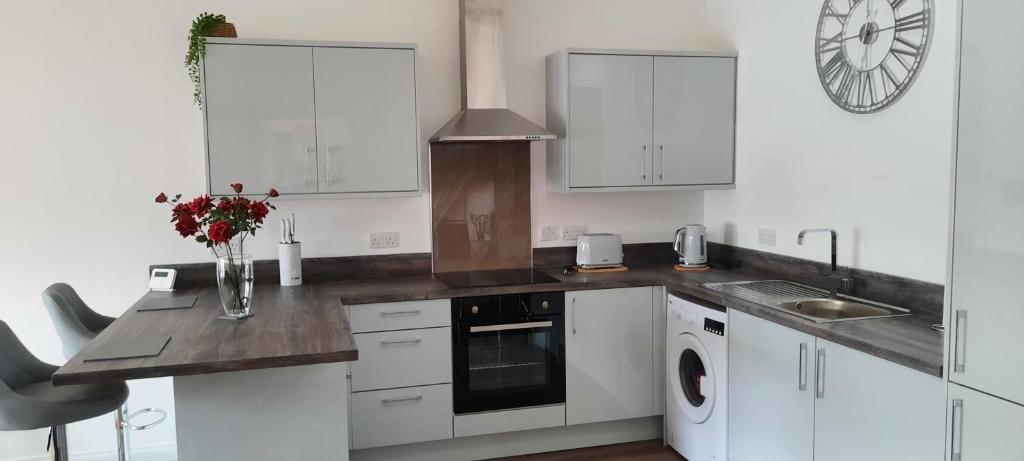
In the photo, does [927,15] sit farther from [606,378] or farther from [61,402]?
[61,402]

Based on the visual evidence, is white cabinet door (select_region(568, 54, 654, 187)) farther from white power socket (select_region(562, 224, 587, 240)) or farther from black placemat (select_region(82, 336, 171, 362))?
black placemat (select_region(82, 336, 171, 362))

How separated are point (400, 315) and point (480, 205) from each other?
894 mm

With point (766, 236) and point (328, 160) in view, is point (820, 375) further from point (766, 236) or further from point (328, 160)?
point (328, 160)

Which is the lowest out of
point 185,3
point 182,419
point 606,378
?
point 606,378

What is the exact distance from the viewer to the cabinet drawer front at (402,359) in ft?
11.7

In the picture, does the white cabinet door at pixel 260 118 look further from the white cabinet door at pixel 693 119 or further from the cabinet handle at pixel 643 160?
the white cabinet door at pixel 693 119

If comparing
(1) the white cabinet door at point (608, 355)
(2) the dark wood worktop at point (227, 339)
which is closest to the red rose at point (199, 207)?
(2) the dark wood worktop at point (227, 339)

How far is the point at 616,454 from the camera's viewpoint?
3.92m

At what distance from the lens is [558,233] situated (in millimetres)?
4344

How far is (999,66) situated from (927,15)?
102 cm

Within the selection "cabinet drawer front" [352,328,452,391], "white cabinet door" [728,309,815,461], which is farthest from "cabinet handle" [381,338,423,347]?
"white cabinet door" [728,309,815,461]

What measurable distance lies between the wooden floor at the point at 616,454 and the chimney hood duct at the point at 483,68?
172 centimetres

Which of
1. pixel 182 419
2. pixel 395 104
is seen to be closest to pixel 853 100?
pixel 395 104

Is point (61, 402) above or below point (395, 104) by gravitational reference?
below
